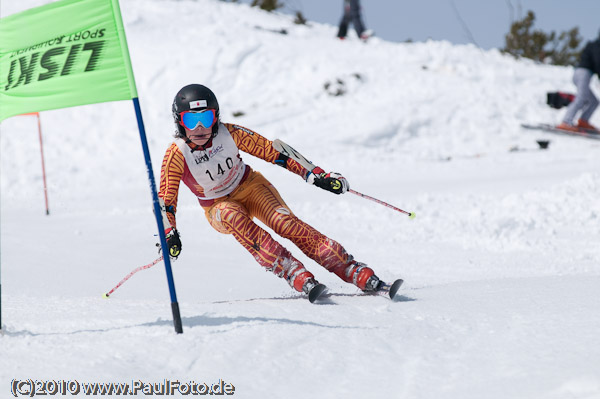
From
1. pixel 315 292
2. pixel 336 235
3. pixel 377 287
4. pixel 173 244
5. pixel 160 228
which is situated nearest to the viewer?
pixel 160 228

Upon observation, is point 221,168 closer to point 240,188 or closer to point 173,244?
point 240,188

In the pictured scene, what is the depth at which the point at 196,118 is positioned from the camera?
370 cm

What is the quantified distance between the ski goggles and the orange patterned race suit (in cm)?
14

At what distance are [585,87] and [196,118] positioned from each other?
9216 mm

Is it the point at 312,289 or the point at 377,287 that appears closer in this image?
the point at 312,289

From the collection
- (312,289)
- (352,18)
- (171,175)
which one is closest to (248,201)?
(171,175)

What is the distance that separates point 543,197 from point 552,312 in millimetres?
3919

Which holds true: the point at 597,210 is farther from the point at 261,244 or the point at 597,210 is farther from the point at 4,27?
the point at 4,27

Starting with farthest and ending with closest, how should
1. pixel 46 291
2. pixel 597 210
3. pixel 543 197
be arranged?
pixel 543 197 < pixel 597 210 < pixel 46 291

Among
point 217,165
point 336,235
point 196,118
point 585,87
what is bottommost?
point 336,235

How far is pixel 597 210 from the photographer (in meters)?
6.06

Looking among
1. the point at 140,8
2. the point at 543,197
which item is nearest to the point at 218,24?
the point at 140,8

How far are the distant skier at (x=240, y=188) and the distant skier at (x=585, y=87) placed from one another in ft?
28.2

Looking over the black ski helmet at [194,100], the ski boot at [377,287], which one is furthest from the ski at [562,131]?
the black ski helmet at [194,100]
